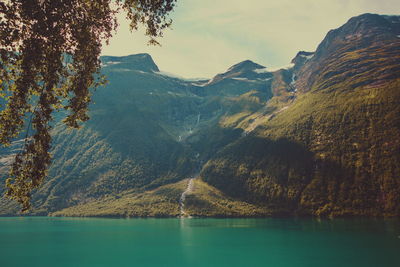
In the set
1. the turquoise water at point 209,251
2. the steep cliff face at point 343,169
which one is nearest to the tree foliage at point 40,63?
the turquoise water at point 209,251

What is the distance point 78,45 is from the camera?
539 inches

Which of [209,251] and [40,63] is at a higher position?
[40,63]

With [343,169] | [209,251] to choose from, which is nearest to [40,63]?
[209,251]

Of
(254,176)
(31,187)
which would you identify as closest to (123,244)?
(31,187)

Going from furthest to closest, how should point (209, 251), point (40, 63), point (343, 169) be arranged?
point (343, 169)
point (209, 251)
point (40, 63)

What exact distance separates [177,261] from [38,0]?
54.2 m

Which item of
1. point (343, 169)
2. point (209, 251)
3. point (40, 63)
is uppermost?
point (40, 63)

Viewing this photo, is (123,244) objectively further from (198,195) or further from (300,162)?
(300,162)

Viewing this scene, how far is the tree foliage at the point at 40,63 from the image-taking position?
12023mm

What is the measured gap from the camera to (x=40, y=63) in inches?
489

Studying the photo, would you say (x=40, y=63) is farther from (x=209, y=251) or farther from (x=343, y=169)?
(x=343, y=169)

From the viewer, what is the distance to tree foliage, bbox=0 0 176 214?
39.4ft

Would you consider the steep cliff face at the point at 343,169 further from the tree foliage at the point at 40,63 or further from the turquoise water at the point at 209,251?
the tree foliage at the point at 40,63

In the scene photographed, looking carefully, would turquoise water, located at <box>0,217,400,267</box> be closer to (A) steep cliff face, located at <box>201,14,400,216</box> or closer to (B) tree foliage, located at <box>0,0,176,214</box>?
(B) tree foliage, located at <box>0,0,176,214</box>
